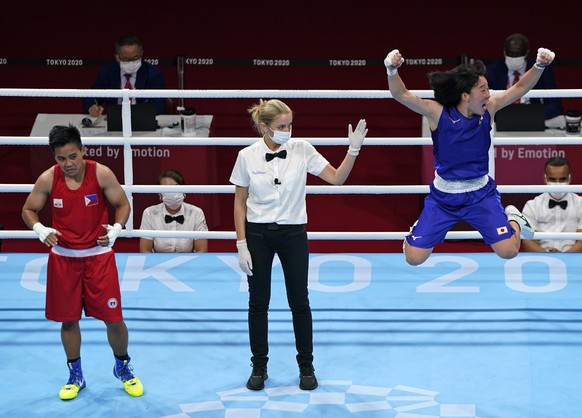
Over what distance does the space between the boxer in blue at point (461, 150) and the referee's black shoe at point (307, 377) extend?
78 centimetres

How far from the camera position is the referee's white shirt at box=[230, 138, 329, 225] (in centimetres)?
512

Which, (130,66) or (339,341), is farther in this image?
(130,66)

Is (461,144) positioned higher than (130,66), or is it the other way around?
(130,66)

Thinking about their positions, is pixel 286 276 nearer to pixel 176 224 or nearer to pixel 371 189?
pixel 371 189

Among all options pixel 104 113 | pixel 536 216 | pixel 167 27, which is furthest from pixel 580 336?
pixel 167 27

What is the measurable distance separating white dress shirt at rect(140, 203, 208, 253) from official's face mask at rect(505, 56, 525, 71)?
278 centimetres

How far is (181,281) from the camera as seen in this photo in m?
6.43

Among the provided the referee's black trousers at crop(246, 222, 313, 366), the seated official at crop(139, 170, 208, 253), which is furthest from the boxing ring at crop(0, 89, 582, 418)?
the seated official at crop(139, 170, 208, 253)

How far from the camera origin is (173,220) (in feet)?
24.2

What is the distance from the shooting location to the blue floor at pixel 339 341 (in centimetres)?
507

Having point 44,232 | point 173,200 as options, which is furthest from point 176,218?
point 44,232

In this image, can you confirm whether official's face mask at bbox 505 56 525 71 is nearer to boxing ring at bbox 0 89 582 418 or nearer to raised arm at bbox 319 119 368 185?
boxing ring at bbox 0 89 582 418

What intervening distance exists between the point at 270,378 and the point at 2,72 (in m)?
6.80

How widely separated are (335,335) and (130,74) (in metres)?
3.70
